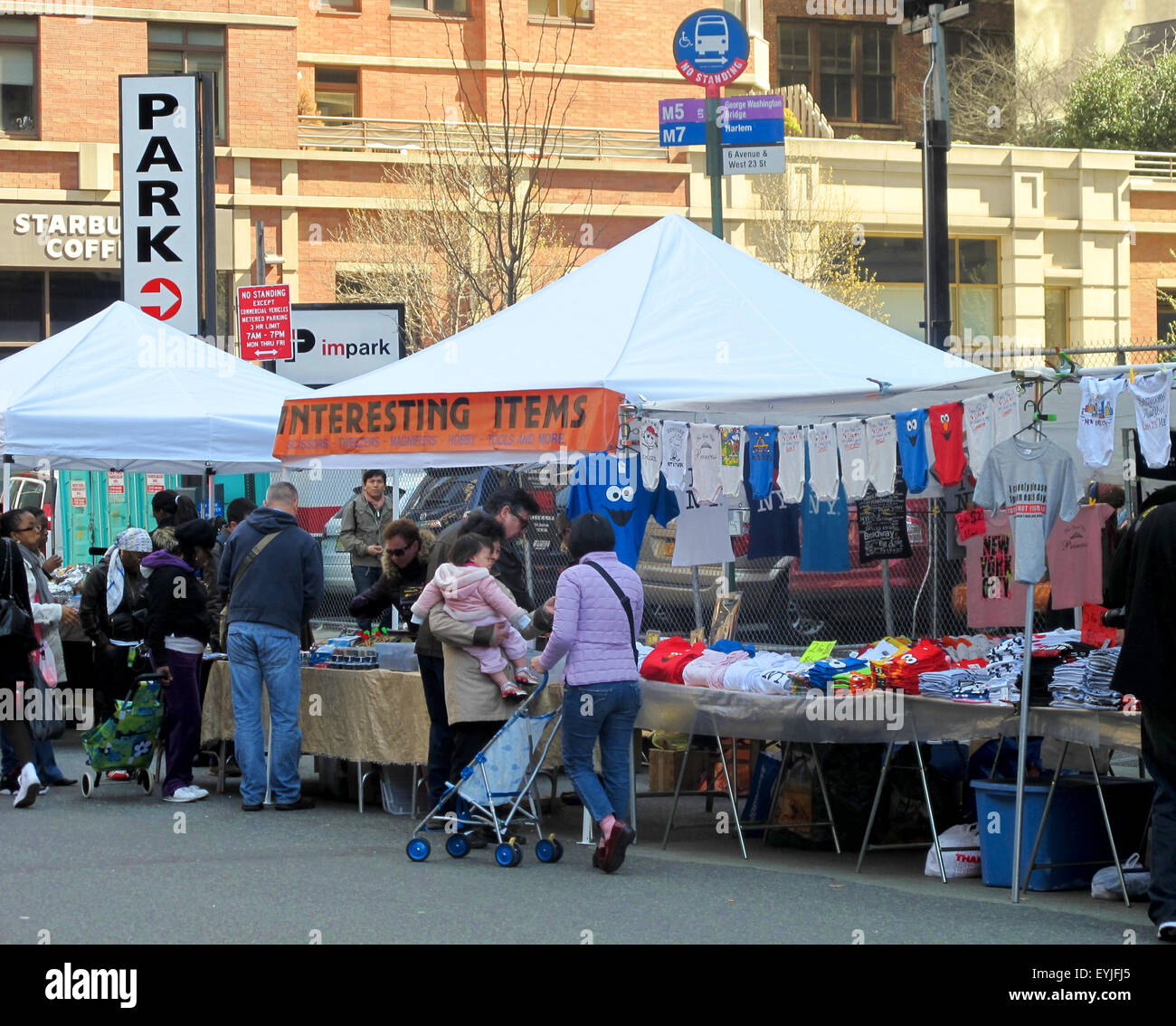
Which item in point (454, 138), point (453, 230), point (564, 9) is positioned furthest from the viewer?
point (564, 9)

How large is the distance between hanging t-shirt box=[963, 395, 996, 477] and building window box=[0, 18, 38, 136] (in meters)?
26.0

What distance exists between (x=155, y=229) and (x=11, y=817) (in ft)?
32.9

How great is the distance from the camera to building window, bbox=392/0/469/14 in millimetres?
38250

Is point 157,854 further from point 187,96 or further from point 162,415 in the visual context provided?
point 187,96

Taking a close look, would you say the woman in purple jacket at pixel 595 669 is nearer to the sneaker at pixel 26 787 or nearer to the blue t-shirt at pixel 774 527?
the blue t-shirt at pixel 774 527

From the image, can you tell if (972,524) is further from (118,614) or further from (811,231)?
(811,231)

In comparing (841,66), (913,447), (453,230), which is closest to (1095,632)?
(913,447)

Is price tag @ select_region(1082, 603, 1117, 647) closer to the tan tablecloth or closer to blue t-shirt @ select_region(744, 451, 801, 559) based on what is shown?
blue t-shirt @ select_region(744, 451, 801, 559)

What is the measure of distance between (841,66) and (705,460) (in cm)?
3498

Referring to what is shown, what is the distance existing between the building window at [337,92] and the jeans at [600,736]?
30.8m

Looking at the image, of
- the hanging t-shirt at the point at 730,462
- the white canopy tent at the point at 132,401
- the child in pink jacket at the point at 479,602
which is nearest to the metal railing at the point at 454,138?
the white canopy tent at the point at 132,401

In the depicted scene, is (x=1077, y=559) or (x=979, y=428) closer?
(x=1077, y=559)

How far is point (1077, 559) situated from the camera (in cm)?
867

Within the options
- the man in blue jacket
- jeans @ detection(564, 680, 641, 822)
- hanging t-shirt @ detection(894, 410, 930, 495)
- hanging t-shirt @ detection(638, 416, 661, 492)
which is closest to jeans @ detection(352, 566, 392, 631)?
the man in blue jacket
